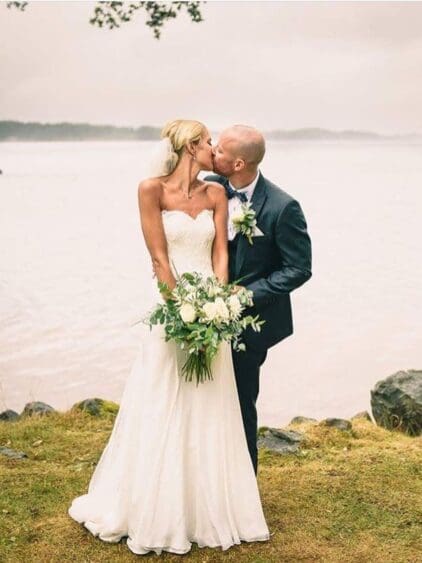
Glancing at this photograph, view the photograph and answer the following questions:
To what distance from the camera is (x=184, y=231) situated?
338 centimetres

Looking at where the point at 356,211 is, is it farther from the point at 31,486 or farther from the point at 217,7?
the point at 31,486

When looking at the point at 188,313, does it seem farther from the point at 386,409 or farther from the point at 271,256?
→ the point at 386,409

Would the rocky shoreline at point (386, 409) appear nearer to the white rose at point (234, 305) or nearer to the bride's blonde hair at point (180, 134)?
the white rose at point (234, 305)

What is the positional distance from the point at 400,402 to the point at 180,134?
3660mm

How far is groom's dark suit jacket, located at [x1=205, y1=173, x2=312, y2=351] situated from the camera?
3.57 metres

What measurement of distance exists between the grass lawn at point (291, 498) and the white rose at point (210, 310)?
3.80 feet

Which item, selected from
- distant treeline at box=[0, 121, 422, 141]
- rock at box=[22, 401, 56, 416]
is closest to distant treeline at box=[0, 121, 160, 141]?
distant treeline at box=[0, 121, 422, 141]

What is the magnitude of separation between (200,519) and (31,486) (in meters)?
1.32

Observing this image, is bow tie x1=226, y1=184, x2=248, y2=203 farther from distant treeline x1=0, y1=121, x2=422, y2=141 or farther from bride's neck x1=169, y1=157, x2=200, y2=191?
distant treeline x1=0, y1=121, x2=422, y2=141

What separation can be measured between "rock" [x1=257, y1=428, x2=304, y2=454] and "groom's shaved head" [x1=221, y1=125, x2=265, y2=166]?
2390 millimetres

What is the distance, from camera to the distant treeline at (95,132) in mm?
9016

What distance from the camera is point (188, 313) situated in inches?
126

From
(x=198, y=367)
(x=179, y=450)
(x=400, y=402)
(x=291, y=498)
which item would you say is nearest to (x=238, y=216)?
(x=198, y=367)

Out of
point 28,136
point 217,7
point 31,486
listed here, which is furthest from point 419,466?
point 28,136
